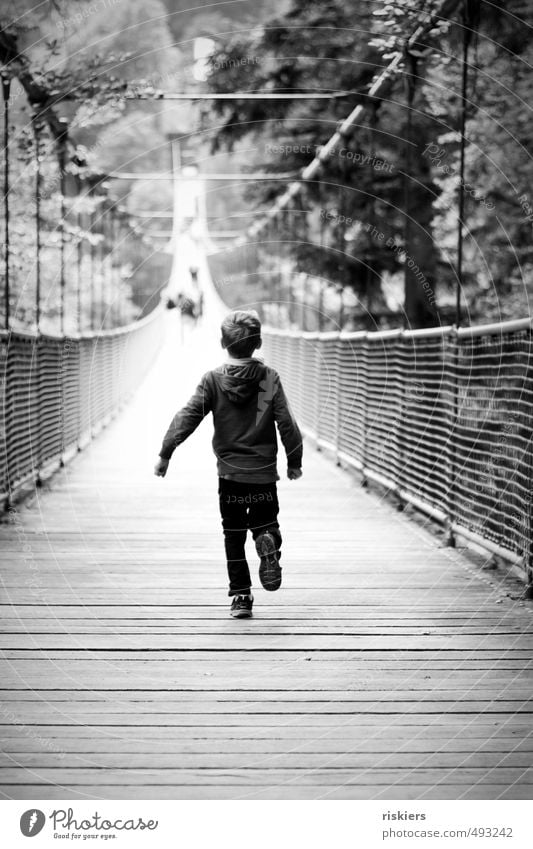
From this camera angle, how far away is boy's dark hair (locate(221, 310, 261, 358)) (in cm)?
436

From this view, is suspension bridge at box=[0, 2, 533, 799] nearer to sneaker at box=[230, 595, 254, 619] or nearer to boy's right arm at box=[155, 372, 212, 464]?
sneaker at box=[230, 595, 254, 619]

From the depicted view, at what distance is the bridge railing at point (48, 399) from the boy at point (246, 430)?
256 cm

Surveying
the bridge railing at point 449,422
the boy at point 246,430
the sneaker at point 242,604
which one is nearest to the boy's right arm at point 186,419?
the boy at point 246,430

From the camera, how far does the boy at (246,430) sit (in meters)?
4.36

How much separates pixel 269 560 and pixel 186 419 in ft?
1.85

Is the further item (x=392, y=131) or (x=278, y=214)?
(x=278, y=214)

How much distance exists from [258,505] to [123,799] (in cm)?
183

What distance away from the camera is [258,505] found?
4438 mm

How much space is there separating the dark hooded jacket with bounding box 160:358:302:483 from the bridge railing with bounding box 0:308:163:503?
8.50ft

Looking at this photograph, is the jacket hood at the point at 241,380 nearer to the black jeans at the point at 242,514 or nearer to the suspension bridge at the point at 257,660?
the black jeans at the point at 242,514

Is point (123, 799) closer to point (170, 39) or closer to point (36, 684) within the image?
point (36, 684)

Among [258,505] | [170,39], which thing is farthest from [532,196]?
[170,39]

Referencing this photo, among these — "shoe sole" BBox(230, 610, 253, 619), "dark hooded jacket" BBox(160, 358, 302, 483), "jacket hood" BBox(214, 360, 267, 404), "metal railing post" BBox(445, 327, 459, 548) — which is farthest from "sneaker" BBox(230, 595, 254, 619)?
"metal railing post" BBox(445, 327, 459, 548)
